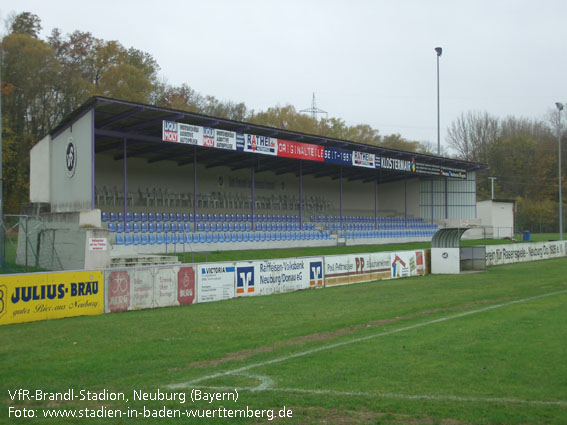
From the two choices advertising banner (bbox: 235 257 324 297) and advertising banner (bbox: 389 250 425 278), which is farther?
advertising banner (bbox: 389 250 425 278)

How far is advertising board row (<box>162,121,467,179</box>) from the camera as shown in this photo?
29.1 meters

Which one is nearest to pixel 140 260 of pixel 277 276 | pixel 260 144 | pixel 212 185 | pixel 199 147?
pixel 277 276

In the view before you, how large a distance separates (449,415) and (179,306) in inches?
464

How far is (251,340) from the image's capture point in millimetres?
11266

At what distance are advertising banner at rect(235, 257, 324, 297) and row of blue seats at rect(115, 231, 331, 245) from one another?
8394mm

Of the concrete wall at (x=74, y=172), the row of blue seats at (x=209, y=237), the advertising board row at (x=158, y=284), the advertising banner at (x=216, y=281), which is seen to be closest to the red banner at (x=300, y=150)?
the row of blue seats at (x=209, y=237)

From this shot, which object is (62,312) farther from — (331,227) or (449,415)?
(331,227)

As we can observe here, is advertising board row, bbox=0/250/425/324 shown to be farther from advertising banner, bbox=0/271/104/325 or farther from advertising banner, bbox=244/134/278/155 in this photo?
advertising banner, bbox=244/134/278/155

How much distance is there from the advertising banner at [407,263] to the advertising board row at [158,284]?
8.03 feet

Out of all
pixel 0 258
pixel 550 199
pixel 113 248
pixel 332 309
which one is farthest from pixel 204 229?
pixel 550 199

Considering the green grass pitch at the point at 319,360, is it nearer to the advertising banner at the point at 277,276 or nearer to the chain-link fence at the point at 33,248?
the advertising banner at the point at 277,276

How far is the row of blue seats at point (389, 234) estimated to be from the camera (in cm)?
4135

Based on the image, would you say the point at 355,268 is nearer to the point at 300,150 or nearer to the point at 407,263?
the point at 407,263

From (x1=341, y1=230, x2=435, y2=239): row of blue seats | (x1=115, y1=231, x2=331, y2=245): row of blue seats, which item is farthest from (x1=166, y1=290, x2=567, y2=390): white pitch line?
(x1=341, y1=230, x2=435, y2=239): row of blue seats
